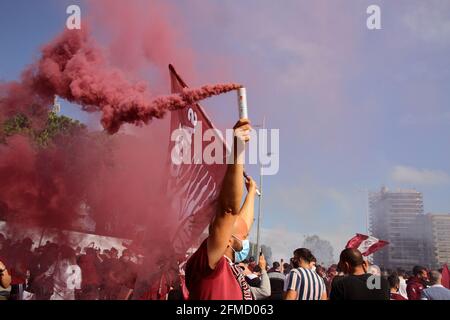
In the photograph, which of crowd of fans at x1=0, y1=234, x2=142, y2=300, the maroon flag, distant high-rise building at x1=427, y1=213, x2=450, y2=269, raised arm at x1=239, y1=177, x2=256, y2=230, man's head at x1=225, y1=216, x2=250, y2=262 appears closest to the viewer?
man's head at x1=225, y1=216, x2=250, y2=262

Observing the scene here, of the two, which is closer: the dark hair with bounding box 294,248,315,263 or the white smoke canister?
the white smoke canister

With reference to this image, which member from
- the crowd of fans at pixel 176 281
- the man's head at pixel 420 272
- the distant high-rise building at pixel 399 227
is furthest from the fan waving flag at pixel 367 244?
the distant high-rise building at pixel 399 227

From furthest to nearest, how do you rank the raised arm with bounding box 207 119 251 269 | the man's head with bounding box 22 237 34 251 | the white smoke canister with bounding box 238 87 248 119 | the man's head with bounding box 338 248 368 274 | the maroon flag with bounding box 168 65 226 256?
the man's head with bounding box 22 237 34 251 → the maroon flag with bounding box 168 65 226 256 → the man's head with bounding box 338 248 368 274 → the white smoke canister with bounding box 238 87 248 119 → the raised arm with bounding box 207 119 251 269

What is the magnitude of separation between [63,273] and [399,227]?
346 feet

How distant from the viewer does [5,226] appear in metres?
13.8

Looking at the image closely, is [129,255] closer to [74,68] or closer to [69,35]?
[74,68]

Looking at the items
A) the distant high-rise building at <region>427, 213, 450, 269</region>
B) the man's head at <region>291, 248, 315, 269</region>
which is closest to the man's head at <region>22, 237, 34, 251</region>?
the man's head at <region>291, 248, 315, 269</region>

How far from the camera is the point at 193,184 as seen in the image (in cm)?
1052

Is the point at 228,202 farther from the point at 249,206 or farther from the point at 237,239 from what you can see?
the point at 249,206

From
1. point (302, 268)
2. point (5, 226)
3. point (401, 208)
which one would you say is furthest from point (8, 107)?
point (401, 208)

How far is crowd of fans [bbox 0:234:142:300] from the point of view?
841 centimetres

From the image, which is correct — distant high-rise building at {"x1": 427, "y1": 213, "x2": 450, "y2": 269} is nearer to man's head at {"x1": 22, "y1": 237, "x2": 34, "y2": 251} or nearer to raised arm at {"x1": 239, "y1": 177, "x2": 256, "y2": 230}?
man's head at {"x1": 22, "y1": 237, "x2": 34, "y2": 251}

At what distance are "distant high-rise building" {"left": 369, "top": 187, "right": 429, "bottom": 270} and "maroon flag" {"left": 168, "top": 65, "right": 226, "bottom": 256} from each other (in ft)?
222
